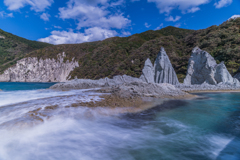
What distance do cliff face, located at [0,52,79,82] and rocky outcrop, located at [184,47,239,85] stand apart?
48.6 m

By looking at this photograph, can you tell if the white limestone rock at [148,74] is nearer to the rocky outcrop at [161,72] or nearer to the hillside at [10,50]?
the rocky outcrop at [161,72]

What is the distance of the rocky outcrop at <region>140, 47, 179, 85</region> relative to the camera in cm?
1648

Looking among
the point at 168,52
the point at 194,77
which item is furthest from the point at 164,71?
the point at 168,52

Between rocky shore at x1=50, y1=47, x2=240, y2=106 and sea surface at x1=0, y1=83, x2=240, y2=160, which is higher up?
rocky shore at x1=50, y1=47, x2=240, y2=106

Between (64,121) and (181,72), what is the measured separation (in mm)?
25976

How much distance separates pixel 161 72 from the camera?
17.0 meters

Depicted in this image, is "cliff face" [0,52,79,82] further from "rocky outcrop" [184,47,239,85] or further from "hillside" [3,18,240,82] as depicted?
"rocky outcrop" [184,47,239,85]

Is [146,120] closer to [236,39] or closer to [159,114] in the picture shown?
[159,114]

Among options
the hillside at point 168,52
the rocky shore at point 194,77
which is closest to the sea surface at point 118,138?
the rocky shore at point 194,77

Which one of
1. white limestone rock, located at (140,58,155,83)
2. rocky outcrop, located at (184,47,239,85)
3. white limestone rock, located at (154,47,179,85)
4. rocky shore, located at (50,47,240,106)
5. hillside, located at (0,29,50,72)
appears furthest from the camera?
hillside, located at (0,29,50,72)

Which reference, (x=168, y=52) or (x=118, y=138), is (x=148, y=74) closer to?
(x=118, y=138)

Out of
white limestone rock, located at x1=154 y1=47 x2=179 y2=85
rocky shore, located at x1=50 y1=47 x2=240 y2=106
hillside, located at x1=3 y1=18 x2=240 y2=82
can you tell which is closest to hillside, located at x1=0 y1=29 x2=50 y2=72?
hillside, located at x1=3 y1=18 x2=240 y2=82

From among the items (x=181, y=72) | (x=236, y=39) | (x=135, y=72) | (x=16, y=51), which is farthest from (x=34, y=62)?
(x=236, y=39)

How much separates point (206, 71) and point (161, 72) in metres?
6.27
